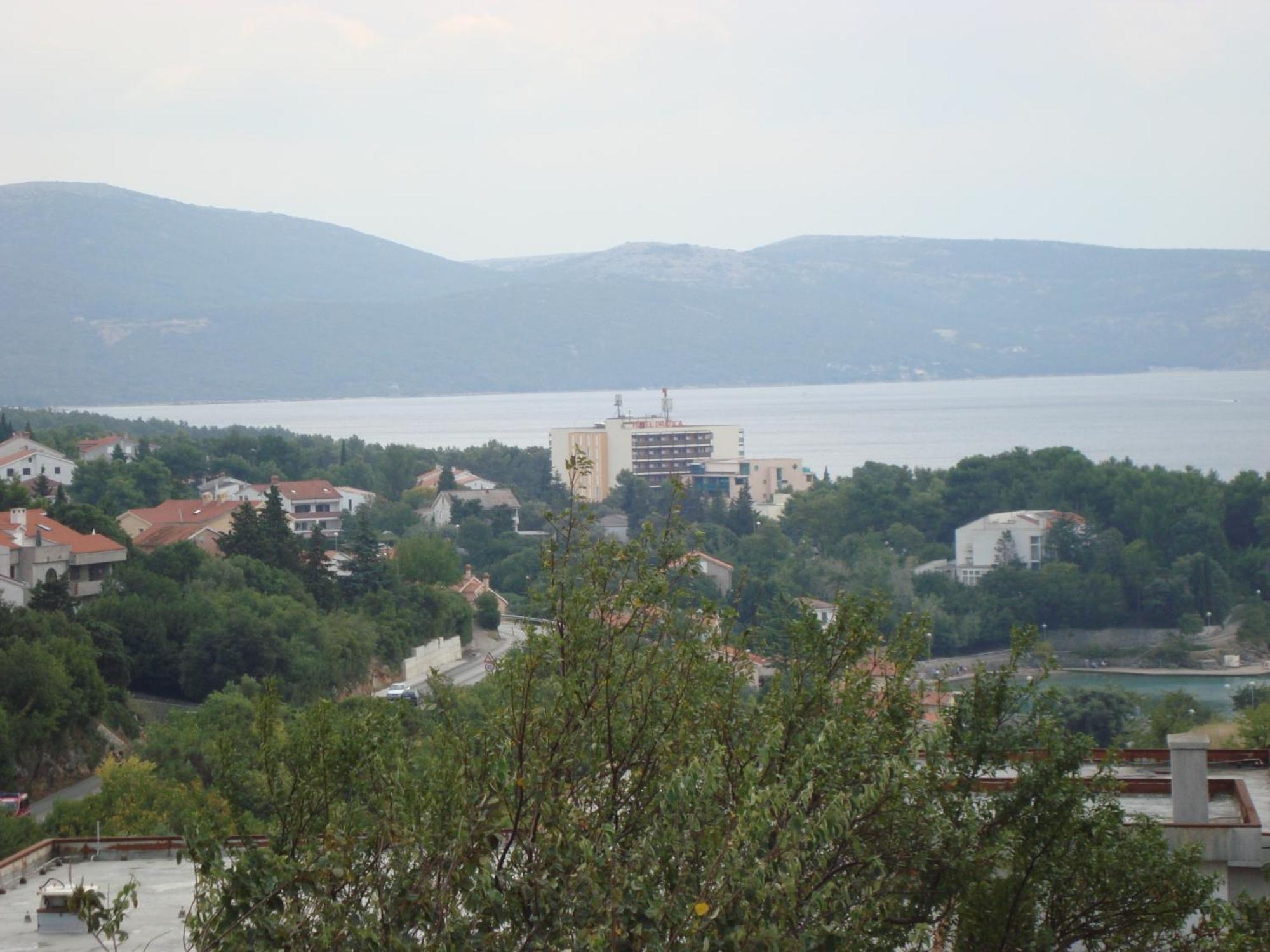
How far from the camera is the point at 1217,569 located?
142 feet

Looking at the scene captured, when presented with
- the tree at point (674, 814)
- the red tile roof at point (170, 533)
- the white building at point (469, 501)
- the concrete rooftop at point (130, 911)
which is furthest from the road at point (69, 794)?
the white building at point (469, 501)

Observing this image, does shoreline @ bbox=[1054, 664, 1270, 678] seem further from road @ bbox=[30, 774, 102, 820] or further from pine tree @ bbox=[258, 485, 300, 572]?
road @ bbox=[30, 774, 102, 820]

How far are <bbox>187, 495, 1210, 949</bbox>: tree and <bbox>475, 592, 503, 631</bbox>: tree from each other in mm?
29328

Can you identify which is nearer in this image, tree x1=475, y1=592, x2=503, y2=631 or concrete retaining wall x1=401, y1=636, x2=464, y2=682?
concrete retaining wall x1=401, y1=636, x2=464, y2=682

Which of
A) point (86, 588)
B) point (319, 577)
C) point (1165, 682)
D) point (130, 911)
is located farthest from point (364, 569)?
point (130, 911)

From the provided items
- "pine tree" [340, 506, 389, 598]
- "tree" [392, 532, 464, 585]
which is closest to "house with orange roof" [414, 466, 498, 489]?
"tree" [392, 532, 464, 585]

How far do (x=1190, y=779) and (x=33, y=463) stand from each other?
43.4 meters

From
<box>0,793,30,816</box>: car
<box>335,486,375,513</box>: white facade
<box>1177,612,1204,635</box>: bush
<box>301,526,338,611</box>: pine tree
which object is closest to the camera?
<box>0,793,30,816</box>: car

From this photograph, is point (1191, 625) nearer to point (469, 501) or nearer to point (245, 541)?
point (469, 501)

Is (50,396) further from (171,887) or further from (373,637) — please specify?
(171,887)

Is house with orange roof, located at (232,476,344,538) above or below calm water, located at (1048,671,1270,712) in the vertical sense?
above

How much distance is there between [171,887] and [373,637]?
69.7 feet

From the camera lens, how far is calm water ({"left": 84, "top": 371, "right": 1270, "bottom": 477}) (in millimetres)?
95688

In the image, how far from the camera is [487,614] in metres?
34.4
